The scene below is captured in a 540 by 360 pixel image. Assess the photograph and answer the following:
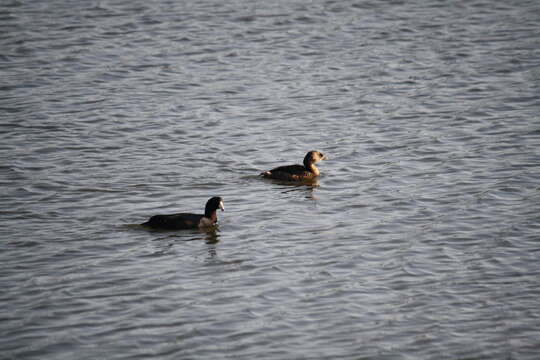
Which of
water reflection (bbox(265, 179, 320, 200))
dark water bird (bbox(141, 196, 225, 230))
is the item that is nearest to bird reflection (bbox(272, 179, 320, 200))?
water reflection (bbox(265, 179, 320, 200))

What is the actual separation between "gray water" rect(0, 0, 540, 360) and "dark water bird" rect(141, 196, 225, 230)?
18cm

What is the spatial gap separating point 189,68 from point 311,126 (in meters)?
6.05

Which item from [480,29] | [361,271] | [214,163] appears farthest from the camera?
[480,29]

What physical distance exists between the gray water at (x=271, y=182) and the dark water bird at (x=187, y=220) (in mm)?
176

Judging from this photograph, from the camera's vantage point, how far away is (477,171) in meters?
17.9

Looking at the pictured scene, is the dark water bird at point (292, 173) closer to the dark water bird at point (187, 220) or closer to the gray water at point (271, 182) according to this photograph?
the gray water at point (271, 182)

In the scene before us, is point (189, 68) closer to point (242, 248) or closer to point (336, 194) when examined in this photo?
point (336, 194)

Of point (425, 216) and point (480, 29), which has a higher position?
point (480, 29)

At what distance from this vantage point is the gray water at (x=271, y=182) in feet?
36.9

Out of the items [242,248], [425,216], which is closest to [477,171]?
[425,216]

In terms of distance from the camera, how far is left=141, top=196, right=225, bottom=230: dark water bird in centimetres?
1448

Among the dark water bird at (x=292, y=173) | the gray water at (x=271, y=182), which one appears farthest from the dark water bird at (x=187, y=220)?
the dark water bird at (x=292, y=173)

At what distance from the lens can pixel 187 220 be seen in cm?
1462

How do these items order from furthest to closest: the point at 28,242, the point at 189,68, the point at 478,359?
the point at 189,68 < the point at 28,242 < the point at 478,359
